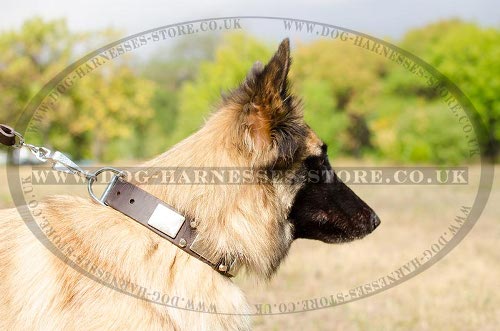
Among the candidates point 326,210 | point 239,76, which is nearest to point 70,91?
point 239,76

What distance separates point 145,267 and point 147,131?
53.2 metres

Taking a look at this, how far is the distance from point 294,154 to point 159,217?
102cm

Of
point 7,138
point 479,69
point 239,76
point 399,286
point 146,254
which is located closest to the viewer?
point 146,254

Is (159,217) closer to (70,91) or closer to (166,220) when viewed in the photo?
(166,220)

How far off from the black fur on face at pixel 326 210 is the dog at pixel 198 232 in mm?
17

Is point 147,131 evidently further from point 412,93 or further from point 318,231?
point 318,231

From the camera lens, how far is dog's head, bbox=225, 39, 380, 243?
3512mm

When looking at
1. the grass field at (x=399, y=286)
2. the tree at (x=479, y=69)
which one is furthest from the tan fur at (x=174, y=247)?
the tree at (x=479, y=69)

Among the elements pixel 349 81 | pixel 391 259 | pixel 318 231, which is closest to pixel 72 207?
pixel 318 231

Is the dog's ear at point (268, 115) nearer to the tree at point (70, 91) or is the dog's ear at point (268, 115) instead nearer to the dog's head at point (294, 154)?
the dog's head at point (294, 154)

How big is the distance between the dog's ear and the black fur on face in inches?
13.1

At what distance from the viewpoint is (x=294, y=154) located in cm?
375

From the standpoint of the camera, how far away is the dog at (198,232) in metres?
3.19

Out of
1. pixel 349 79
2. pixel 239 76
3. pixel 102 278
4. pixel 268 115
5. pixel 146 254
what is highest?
pixel 349 79
